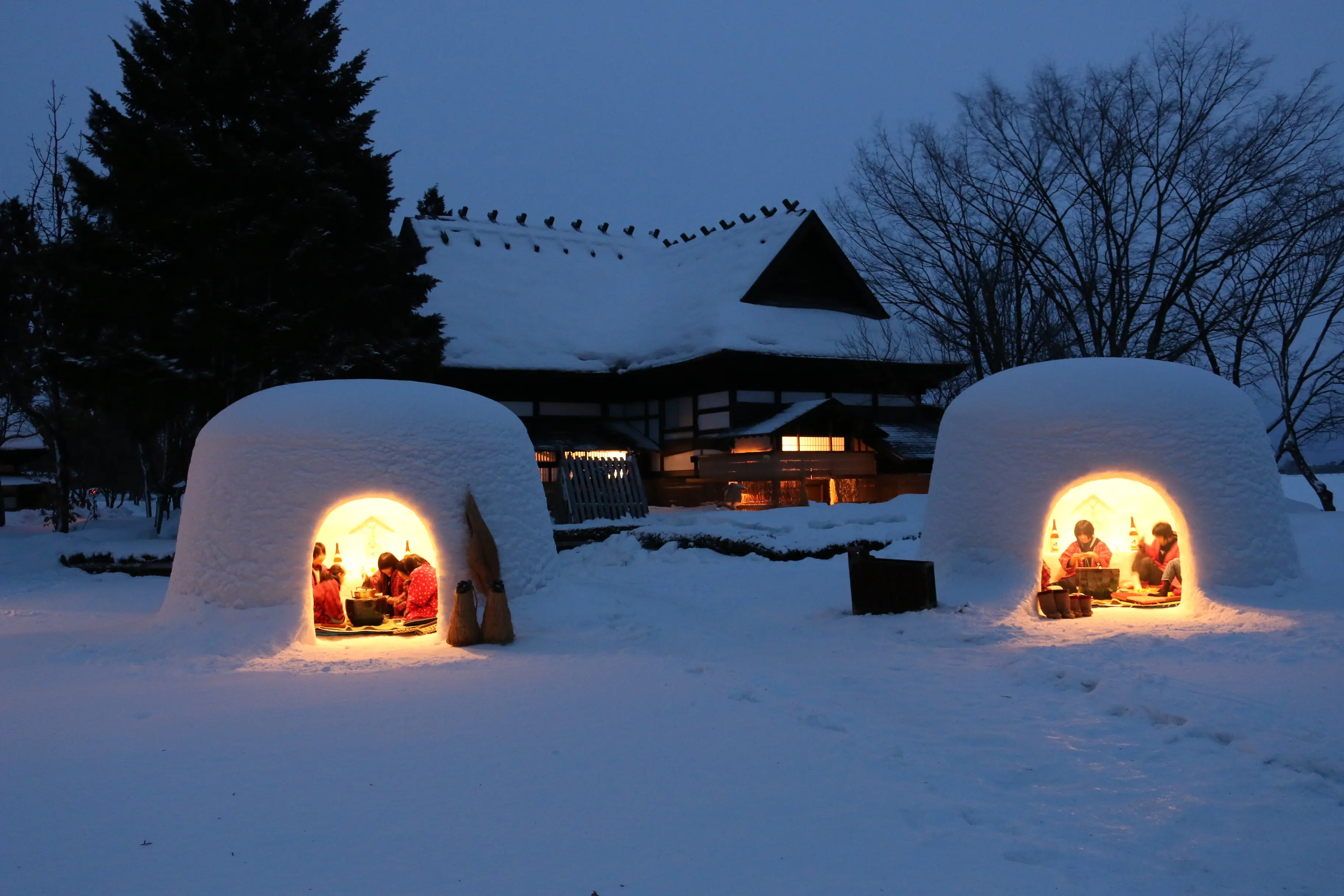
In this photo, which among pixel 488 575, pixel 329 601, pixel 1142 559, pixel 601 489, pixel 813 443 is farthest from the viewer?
pixel 813 443

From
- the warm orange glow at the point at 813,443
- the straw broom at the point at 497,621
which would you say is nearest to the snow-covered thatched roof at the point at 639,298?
the warm orange glow at the point at 813,443

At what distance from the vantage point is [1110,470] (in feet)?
28.3

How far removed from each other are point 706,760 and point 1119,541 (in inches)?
281

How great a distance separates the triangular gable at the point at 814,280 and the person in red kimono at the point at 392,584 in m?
14.7

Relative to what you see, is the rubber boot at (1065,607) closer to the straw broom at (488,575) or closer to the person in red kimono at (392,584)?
the straw broom at (488,575)

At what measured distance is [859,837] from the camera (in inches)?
157

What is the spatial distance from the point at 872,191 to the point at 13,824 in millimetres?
18068

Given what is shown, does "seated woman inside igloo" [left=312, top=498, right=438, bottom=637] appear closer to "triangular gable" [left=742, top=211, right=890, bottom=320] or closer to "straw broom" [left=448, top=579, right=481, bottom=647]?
"straw broom" [left=448, top=579, right=481, bottom=647]

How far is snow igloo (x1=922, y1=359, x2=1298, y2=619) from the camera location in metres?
8.56

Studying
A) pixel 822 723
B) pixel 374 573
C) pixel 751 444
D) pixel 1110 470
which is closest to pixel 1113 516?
pixel 1110 470

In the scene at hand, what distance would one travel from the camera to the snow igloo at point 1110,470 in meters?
8.56

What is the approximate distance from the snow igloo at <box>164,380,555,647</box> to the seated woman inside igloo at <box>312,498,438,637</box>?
8.1 inches

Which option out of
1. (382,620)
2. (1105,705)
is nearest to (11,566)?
(382,620)

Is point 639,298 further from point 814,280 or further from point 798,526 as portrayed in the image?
point 798,526
